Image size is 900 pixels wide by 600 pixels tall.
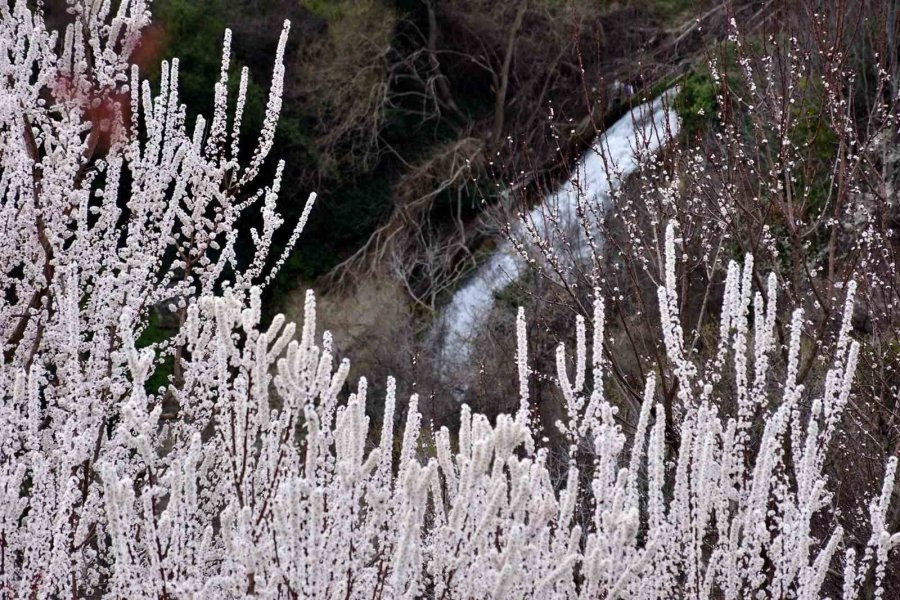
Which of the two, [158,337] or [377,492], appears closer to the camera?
[377,492]

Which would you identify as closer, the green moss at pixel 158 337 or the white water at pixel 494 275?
the white water at pixel 494 275

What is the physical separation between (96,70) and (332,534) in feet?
9.05

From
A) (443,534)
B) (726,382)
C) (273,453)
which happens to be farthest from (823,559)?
(726,382)

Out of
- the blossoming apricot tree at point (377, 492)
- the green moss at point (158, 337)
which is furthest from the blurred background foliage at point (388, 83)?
the blossoming apricot tree at point (377, 492)

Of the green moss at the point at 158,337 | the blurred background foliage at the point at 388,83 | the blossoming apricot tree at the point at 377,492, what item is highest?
the blurred background foliage at the point at 388,83

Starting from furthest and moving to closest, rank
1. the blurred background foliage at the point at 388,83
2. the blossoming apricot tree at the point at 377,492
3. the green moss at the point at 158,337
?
the blurred background foliage at the point at 388,83 → the green moss at the point at 158,337 → the blossoming apricot tree at the point at 377,492

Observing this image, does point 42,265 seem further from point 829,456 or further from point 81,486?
point 829,456

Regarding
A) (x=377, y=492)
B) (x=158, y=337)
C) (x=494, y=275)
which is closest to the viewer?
(x=377, y=492)

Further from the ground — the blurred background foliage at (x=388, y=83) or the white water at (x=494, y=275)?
the blurred background foliage at (x=388, y=83)

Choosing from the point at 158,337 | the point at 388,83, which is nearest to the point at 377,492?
the point at 158,337

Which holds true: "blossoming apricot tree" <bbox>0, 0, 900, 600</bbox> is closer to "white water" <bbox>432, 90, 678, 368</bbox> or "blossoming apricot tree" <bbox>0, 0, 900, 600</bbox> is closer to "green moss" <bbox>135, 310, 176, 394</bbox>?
"white water" <bbox>432, 90, 678, 368</bbox>

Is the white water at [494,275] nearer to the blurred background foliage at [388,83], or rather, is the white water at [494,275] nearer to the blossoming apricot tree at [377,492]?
the blurred background foliage at [388,83]

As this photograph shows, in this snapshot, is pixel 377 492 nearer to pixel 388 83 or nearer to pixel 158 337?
pixel 158 337

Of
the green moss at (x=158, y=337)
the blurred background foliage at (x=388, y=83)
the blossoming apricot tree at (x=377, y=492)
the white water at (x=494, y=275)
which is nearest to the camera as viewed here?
the blossoming apricot tree at (x=377, y=492)
